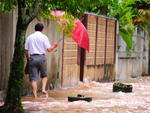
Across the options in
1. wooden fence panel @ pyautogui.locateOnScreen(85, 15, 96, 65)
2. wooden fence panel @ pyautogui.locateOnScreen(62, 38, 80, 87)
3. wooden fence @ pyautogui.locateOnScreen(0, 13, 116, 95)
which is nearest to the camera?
wooden fence @ pyautogui.locateOnScreen(0, 13, 116, 95)

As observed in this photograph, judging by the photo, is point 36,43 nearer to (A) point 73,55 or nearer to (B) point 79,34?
(B) point 79,34

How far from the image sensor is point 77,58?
15562 millimetres

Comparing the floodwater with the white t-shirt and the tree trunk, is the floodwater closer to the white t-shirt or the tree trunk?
the tree trunk

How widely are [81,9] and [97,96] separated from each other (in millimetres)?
4537

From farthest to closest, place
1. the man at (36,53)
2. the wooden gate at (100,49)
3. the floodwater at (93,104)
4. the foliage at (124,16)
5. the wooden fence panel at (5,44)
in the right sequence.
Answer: the foliage at (124,16)
the wooden gate at (100,49)
the man at (36,53)
the wooden fence panel at (5,44)
the floodwater at (93,104)

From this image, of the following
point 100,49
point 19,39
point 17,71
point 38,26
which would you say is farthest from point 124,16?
point 17,71

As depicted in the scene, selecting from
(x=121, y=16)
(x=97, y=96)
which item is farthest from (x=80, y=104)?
(x=121, y=16)

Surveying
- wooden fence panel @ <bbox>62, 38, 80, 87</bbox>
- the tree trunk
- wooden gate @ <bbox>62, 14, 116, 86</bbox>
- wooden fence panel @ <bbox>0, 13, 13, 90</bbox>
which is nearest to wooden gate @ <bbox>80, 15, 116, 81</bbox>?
wooden gate @ <bbox>62, 14, 116, 86</bbox>

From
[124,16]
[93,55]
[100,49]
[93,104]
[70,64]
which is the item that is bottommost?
[93,104]

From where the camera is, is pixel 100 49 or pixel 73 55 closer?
pixel 73 55

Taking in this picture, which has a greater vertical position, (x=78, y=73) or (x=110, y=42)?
(x=110, y=42)

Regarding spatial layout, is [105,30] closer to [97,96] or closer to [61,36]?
[61,36]

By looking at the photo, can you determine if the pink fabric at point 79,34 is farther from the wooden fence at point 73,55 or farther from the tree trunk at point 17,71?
the tree trunk at point 17,71

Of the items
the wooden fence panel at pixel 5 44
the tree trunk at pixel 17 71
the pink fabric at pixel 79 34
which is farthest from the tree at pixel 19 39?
the pink fabric at pixel 79 34
